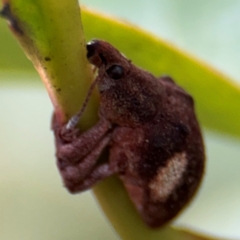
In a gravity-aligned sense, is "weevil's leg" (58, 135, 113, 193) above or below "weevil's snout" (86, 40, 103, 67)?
below

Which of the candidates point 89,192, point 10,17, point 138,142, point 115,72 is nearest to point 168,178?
point 138,142

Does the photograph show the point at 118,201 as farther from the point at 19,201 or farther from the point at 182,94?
the point at 19,201

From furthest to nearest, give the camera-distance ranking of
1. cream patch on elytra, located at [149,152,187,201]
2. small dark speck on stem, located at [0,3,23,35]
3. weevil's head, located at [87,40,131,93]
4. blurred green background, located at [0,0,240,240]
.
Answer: blurred green background, located at [0,0,240,240] → cream patch on elytra, located at [149,152,187,201] → weevil's head, located at [87,40,131,93] → small dark speck on stem, located at [0,3,23,35]

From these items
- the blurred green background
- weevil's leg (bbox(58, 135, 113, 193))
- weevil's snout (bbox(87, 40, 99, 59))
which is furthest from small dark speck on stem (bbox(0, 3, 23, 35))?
the blurred green background

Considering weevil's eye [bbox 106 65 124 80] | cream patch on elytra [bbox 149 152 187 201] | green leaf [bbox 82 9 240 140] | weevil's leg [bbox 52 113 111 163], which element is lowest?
cream patch on elytra [bbox 149 152 187 201]

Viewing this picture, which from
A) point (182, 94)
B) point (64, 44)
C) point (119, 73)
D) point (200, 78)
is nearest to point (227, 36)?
point (200, 78)

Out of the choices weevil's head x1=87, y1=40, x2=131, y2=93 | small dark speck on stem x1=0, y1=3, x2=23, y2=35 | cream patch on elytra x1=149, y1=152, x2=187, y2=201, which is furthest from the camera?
cream patch on elytra x1=149, y1=152, x2=187, y2=201

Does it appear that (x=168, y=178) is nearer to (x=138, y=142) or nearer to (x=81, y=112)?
(x=138, y=142)

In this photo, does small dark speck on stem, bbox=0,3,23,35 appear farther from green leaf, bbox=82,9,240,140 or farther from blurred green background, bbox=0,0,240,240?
blurred green background, bbox=0,0,240,240
